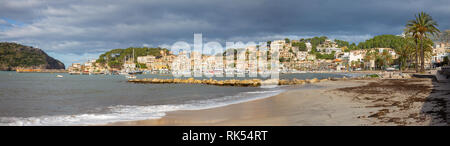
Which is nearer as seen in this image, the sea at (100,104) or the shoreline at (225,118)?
the shoreline at (225,118)

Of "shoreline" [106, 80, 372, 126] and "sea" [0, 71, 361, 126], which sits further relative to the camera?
"sea" [0, 71, 361, 126]

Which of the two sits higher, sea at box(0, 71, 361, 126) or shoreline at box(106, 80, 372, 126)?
shoreline at box(106, 80, 372, 126)

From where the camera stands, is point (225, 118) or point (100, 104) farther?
point (100, 104)

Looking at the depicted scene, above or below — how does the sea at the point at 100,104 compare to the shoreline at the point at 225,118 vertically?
below

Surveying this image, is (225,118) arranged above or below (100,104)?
above

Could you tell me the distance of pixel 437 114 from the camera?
8.23 m
